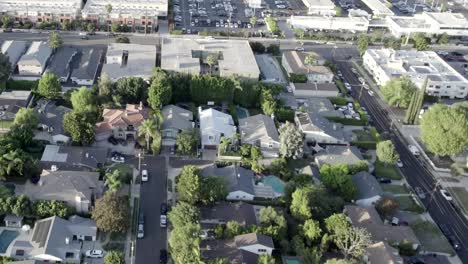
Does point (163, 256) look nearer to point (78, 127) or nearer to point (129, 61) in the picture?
point (78, 127)

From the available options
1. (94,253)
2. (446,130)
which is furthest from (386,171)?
(94,253)

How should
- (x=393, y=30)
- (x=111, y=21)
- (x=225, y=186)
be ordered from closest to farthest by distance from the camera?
1. (x=225, y=186)
2. (x=111, y=21)
3. (x=393, y=30)

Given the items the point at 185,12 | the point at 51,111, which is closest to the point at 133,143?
the point at 51,111

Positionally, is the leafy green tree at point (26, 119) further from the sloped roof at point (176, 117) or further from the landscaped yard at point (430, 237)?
the landscaped yard at point (430, 237)

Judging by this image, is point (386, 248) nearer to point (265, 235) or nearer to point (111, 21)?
point (265, 235)

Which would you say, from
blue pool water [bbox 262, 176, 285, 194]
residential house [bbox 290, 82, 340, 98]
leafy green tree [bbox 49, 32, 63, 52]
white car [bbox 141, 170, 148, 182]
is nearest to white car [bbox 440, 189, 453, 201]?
blue pool water [bbox 262, 176, 285, 194]

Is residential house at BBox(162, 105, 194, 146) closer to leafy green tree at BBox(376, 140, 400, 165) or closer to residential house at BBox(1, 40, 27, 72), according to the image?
leafy green tree at BBox(376, 140, 400, 165)

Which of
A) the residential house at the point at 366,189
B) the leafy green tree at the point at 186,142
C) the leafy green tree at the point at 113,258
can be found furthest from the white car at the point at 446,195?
the leafy green tree at the point at 113,258
